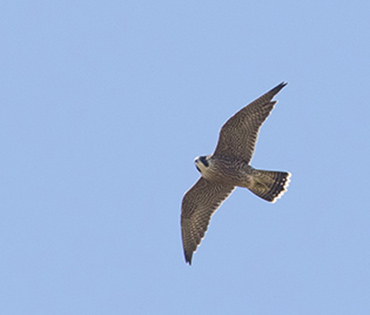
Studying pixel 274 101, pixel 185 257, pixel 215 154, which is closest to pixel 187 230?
pixel 185 257

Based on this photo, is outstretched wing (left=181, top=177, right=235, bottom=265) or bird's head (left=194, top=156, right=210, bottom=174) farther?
outstretched wing (left=181, top=177, right=235, bottom=265)

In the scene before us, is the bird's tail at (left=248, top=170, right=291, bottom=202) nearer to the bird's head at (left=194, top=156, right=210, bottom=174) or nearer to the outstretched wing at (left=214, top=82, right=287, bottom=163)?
the outstretched wing at (left=214, top=82, right=287, bottom=163)

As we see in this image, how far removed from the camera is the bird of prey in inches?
442

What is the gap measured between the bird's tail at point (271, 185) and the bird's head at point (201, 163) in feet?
2.32

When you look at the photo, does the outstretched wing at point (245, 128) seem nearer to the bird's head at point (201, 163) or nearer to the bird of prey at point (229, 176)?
the bird of prey at point (229, 176)

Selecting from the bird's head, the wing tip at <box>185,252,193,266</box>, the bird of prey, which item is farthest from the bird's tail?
the wing tip at <box>185,252,193,266</box>

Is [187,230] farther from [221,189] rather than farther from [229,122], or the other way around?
[229,122]

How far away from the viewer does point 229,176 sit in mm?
11477

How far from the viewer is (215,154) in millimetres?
11555

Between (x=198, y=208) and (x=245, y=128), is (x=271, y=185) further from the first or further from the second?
(x=198, y=208)

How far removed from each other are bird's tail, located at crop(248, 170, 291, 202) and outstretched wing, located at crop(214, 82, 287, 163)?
407 mm

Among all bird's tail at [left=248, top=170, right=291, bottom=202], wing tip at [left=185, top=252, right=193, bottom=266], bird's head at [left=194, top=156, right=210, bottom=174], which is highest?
bird's head at [left=194, top=156, right=210, bottom=174]

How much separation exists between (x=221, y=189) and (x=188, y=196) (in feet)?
1.57

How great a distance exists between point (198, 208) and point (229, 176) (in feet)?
3.02
